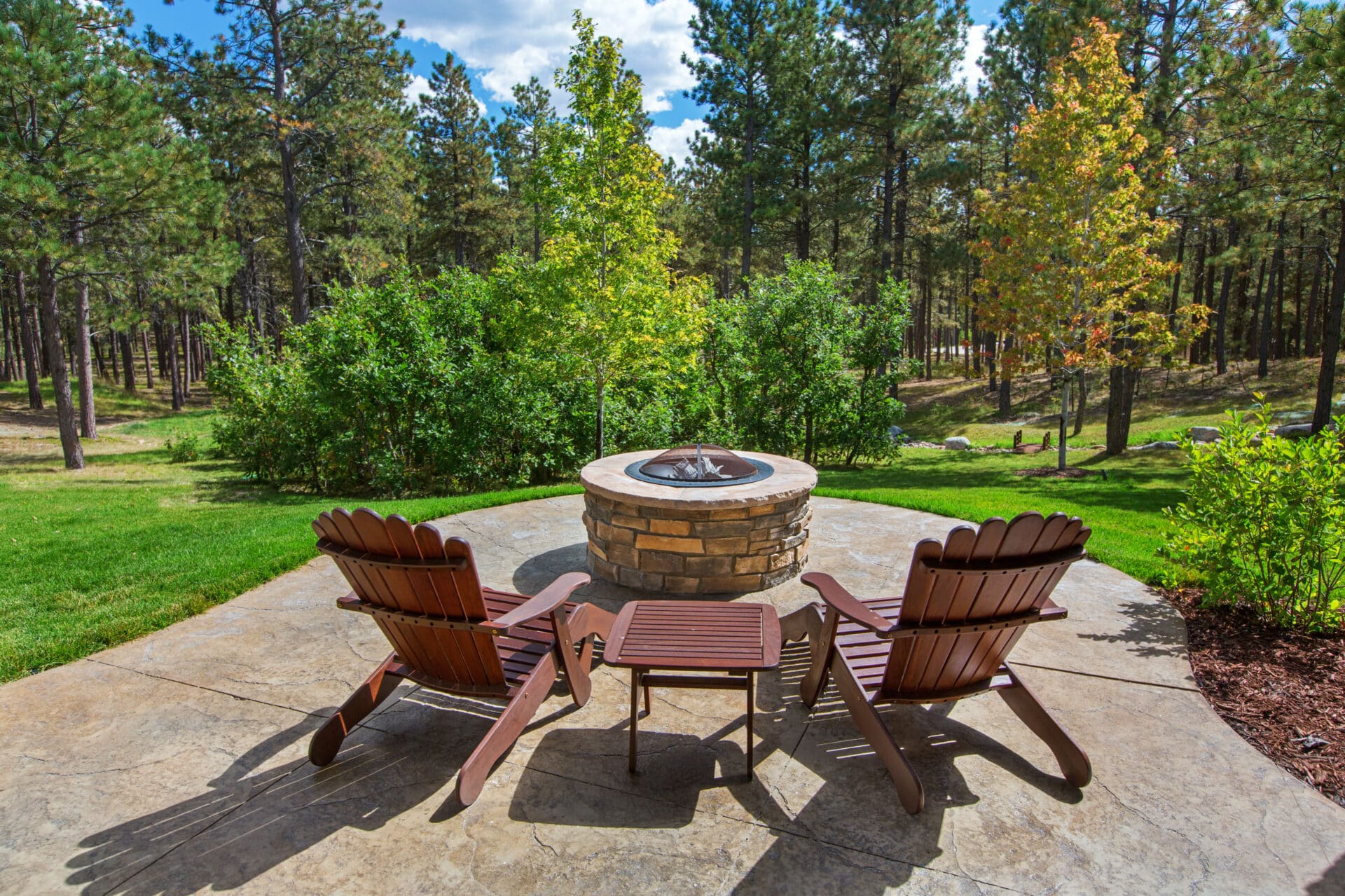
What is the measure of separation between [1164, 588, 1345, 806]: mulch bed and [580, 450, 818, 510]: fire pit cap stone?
2.41 metres

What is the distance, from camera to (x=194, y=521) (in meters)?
6.90

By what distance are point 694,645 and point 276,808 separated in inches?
65.0

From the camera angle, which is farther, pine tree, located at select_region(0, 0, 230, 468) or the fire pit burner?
pine tree, located at select_region(0, 0, 230, 468)

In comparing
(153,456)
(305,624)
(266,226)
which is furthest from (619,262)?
(266,226)

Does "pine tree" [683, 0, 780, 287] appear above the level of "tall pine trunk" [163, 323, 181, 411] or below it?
above

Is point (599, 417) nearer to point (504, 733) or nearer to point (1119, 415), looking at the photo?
point (504, 733)

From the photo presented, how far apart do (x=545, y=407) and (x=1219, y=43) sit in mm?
13556

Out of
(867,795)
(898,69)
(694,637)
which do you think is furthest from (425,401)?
(898,69)

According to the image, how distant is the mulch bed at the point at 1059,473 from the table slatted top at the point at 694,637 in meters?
9.36

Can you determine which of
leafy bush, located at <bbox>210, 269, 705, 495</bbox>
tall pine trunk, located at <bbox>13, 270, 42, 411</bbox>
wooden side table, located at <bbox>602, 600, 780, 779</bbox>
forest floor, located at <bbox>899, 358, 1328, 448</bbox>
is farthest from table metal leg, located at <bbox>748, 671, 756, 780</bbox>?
tall pine trunk, located at <bbox>13, 270, 42, 411</bbox>

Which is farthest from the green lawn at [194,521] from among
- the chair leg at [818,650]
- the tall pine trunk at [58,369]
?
the chair leg at [818,650]

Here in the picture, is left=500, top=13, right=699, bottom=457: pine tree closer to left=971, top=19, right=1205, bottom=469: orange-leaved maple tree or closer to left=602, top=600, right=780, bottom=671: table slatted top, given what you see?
left=602, top=600, right=780, bottom=671: table slatted top

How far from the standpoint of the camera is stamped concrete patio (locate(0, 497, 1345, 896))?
2.23m

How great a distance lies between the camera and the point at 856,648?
10.0 feet
